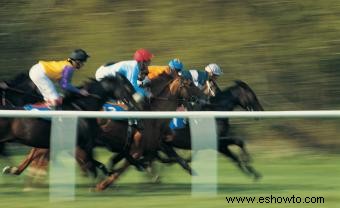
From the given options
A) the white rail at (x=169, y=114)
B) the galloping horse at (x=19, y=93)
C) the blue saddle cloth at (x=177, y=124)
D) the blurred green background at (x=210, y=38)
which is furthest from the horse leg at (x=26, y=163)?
the blurred green background at (x=210, y=38)

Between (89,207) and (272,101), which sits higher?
(272,101)

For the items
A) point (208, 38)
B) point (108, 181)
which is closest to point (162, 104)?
point (108, 181)

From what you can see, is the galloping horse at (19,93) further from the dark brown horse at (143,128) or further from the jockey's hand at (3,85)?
the dark brown horse at (143,128)

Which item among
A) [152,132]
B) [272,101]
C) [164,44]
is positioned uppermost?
[164,44]

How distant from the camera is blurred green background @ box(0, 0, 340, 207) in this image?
650 inches

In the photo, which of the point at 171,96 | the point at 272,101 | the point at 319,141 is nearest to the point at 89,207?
the point at 171,96

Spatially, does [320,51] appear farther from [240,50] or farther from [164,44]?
[164,44]

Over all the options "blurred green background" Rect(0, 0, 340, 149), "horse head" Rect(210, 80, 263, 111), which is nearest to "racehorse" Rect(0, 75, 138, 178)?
"horse head" Rect(210, 80, 263, 111)

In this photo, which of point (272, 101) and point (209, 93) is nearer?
point (209, 93)

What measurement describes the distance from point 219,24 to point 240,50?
714 millimetres

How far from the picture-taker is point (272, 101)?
54.1 ft

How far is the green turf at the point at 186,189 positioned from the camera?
7.43 meters

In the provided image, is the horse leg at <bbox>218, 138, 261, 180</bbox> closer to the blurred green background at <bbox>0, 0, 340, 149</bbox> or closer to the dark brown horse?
the dark brown horse

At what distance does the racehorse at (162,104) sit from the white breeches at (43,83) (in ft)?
3.12
